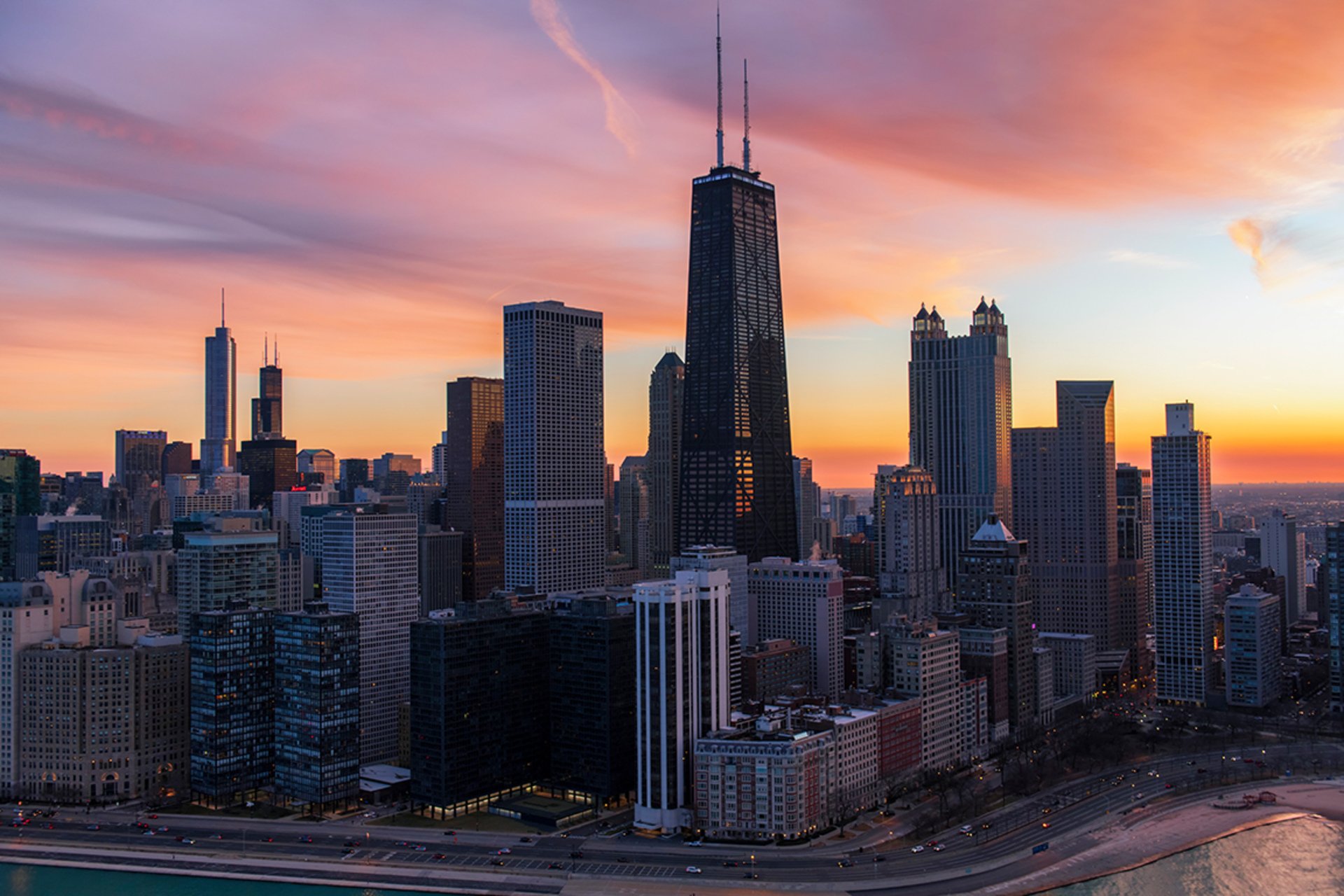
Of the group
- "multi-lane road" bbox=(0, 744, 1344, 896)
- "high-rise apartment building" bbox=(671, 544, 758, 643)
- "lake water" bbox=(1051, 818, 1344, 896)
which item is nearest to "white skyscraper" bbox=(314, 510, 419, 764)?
"multi-lane road" bbox=(0, 744, 1344, 896)

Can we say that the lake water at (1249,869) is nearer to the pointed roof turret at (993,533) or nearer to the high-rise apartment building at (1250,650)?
the high-rise apartment building at (1250,650)

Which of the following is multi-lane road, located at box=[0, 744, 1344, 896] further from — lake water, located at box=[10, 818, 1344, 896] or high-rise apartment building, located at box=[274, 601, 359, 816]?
high-rise apartment building, located at box=[274, 601, 359, 816]

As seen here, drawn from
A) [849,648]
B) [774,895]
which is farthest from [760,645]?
[774,895]

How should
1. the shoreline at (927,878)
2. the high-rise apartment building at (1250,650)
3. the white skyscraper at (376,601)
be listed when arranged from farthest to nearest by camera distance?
the high-rise apartment building at (1250,650), the white skyscraper at (376,601), the shoreline at (927,878)

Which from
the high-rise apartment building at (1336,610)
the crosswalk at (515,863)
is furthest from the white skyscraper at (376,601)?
the high-rise apartment building at (1336,610)

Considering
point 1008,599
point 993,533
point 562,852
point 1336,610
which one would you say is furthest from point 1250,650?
point 562,852

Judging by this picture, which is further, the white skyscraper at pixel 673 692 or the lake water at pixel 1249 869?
the white skyscraper at pixel 673 692

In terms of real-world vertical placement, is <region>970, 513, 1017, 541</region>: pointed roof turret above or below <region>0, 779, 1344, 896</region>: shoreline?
above
